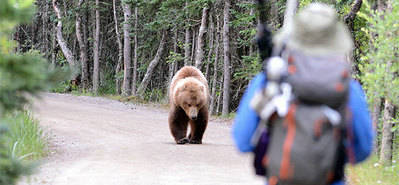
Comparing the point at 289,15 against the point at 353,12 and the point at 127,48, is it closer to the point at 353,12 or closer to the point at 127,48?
the point at 353,12

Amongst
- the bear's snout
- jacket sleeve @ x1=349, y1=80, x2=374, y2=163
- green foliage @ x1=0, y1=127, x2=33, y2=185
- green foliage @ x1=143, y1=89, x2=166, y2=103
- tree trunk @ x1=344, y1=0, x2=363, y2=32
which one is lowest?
green foliage @ x1=143, y1=89, x2=166, y2=103

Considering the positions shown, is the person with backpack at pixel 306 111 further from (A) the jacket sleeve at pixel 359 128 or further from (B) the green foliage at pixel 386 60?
(B) the green foliage at pixel 386 60

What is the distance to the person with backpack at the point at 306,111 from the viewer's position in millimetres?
3221

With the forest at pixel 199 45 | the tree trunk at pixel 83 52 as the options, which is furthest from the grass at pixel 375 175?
the tree trunk at pixel 83 52

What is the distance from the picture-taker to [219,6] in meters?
21.7

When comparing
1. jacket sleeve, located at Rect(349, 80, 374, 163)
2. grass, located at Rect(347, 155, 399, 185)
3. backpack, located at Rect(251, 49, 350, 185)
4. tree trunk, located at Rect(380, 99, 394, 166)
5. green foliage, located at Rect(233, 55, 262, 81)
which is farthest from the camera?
green foliage, located at Rect(233, 55, 262, 81)

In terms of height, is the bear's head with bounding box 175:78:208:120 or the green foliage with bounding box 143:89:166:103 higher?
the bear's head with bounding box 175:78:208:120

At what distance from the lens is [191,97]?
12078 millimetres

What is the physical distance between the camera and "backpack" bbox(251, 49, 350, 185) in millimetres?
3209

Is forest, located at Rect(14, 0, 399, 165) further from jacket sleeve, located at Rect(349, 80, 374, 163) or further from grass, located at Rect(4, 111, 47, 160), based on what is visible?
grass, located at Rect(4, 111, 47, 160)

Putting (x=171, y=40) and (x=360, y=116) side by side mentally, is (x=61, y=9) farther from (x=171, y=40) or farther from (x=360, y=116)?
(x=360, y=116)

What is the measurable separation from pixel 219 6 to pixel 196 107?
10125 millimetres

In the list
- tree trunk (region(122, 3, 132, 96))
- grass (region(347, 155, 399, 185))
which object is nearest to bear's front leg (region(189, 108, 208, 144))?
grass (region(347, 155, 399, 185))

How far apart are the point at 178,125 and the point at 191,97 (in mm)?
889
